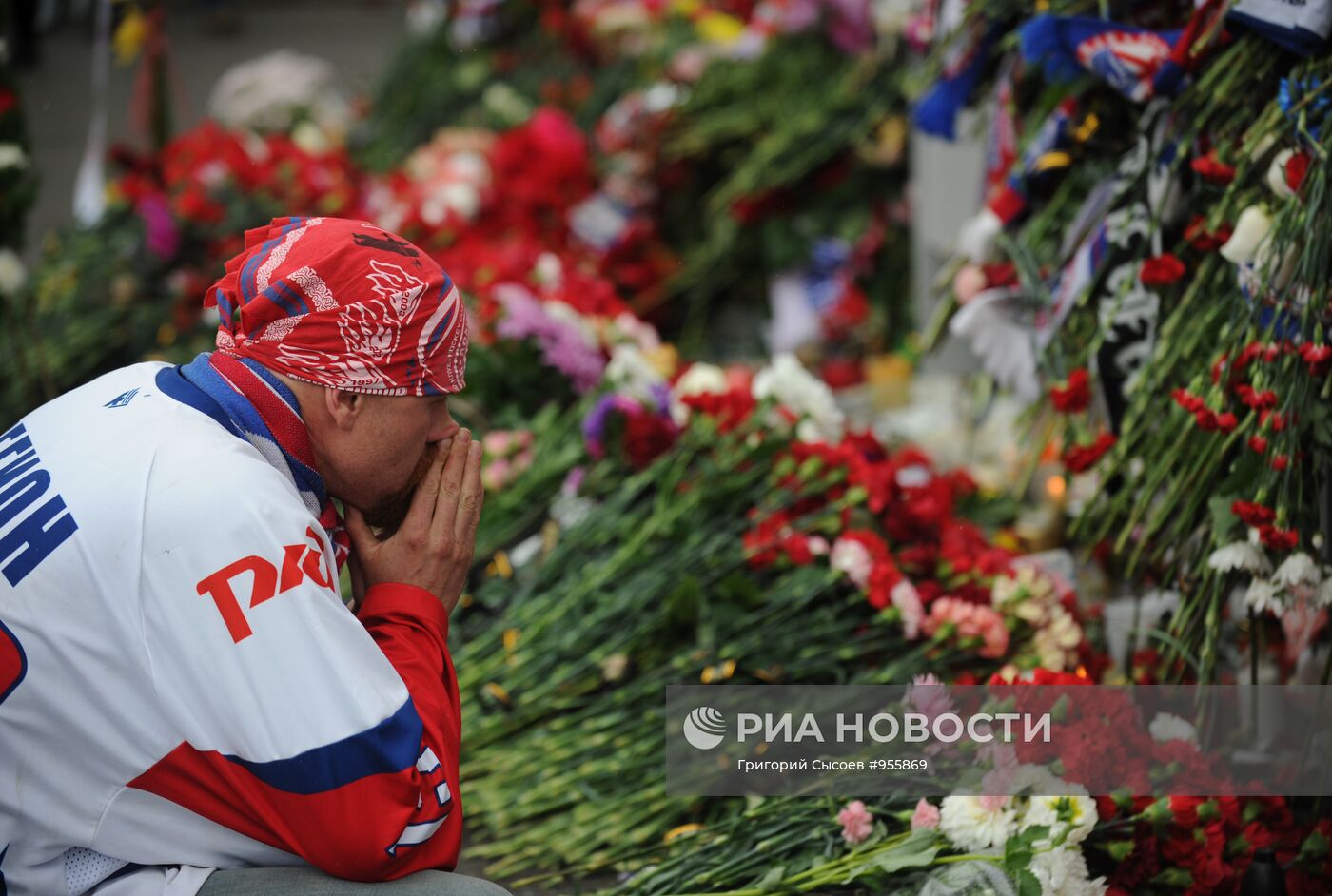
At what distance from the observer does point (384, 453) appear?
5.47 ft

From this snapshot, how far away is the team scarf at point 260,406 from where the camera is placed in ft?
5.20

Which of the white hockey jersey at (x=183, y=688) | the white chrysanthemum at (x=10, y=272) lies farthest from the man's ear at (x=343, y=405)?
the white chrysanthemum at (x=10, y=272)

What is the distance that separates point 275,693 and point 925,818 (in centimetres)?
103

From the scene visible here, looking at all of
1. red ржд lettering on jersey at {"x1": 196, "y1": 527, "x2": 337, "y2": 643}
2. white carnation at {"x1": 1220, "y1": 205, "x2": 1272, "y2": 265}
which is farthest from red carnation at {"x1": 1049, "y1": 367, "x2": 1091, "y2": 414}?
red ржд lettering on jersey at {"x1": 196, "y1": 527, "x2": 337, "y2": 643}

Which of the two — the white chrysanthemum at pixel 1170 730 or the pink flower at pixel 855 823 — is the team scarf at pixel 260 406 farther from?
the white chrysanthemum at pixel 1170 730

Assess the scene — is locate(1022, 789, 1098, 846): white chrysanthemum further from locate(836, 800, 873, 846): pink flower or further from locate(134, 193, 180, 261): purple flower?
locate(134, 193, 180, 261): purple flower

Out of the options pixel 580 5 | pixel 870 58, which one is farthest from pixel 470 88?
pixel 870 58

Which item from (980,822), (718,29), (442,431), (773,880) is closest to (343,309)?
(442,431)

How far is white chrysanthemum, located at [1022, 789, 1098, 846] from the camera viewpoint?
1867mm

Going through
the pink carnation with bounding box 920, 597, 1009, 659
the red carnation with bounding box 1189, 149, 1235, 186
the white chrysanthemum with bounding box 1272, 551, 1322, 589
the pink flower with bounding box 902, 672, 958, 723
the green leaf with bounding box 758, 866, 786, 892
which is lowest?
the green leaf with bounding box 758, 866, 786, 892

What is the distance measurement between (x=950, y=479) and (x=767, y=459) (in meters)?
0.49

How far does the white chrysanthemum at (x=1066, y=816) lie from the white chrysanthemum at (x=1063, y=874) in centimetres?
2

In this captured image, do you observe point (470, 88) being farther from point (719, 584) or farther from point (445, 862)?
point (445, 862)

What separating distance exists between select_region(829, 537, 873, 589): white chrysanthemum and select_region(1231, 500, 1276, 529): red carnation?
2.43ft
